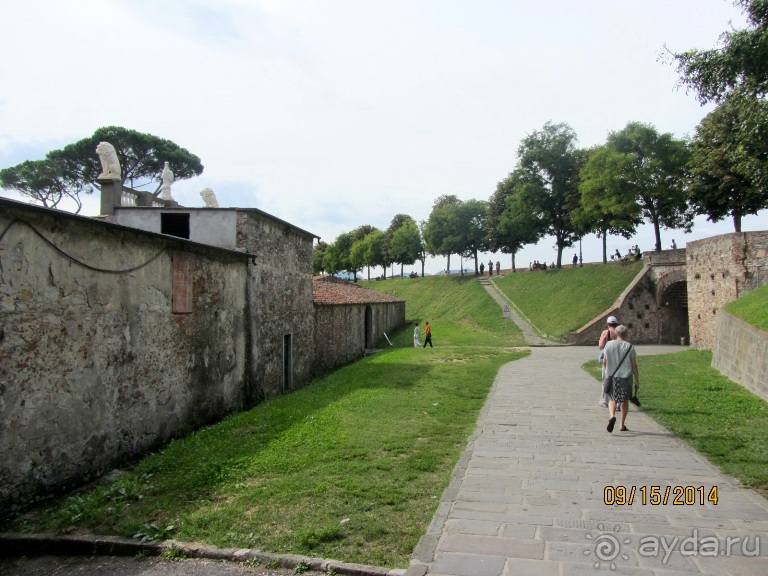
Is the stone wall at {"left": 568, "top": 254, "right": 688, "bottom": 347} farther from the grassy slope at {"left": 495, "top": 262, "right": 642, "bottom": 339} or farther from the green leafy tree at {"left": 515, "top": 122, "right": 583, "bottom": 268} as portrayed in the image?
the green leafy tree at {"left": 515, "top": 122, "right": 583, "bottom": 268}

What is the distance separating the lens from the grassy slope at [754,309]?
1256cm

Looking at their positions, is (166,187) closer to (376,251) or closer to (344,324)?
(344,324)

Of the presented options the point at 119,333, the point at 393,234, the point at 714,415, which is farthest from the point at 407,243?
the point at 119,333

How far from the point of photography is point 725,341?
14.8 meters

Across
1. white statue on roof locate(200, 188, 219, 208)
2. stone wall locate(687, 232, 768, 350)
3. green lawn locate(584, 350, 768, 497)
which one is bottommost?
green lawn locate(584, 350, 768, 497)

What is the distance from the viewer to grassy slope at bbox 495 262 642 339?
103ft

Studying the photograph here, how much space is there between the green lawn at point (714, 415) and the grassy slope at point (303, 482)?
10.6ft

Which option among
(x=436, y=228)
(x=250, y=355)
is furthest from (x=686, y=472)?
(x=436, y=228)

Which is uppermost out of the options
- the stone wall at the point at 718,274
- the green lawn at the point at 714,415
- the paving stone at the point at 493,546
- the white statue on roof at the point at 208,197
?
the white statue on roof at the point at 208,197

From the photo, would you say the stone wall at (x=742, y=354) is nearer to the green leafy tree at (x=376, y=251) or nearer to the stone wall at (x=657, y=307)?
the stone wall at (x=657, y=307)

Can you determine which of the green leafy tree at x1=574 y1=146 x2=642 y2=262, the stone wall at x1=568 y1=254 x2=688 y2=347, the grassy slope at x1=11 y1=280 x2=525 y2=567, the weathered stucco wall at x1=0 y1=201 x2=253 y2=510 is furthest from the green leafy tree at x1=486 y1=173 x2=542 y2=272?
the weathered stucco wall at x1=0 y1=201 x2=253 y2=510

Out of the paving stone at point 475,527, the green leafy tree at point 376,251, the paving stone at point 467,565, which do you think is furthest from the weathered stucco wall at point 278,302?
the green leafy tree at point 376,251
